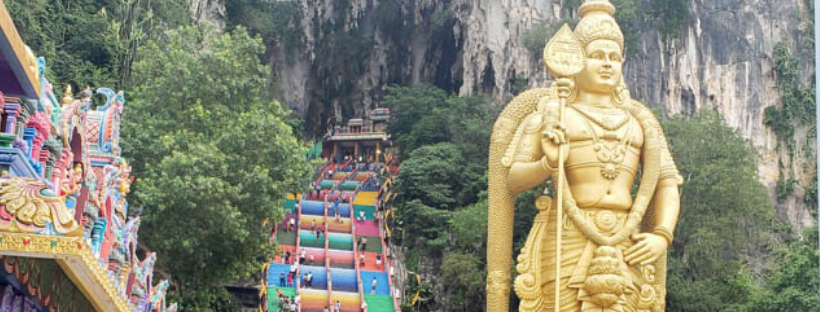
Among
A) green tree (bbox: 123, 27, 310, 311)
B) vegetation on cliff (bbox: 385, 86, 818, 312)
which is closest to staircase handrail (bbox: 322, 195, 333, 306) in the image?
vegetation on cliff (bbox: 385, 86, 818, 312)

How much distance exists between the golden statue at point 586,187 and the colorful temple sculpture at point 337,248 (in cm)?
931

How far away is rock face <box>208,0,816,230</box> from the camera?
23625 mm

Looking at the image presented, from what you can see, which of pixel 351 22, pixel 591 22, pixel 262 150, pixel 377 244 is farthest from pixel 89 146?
pixel 351 22

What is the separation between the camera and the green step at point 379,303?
1747cm

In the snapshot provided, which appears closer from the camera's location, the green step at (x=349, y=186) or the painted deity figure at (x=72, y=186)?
the painted deity figure at (x=72, y=186)

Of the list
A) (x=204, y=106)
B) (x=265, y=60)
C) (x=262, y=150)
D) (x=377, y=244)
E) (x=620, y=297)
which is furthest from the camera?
(x=265, y=60)

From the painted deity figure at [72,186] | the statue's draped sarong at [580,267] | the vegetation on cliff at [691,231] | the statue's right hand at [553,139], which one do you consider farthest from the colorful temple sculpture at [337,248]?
the painted deity figure at [72,186]

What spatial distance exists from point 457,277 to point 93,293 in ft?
41.6

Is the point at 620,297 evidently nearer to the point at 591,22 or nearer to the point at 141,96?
the point at 591,22

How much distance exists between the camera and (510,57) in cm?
2591

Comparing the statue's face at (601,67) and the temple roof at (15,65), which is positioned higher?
the statue's face at (601,67)

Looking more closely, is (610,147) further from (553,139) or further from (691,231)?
(691,231)

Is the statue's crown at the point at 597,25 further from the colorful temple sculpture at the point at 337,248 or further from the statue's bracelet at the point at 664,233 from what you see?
A: the colorful temple sculpture at the point at 337,248

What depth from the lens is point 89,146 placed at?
8492 millimetres
